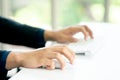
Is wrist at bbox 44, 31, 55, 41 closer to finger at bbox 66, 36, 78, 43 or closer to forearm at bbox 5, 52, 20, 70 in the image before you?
finger at bbox 66, 36, 78, 43

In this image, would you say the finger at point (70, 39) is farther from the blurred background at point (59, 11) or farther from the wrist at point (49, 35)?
the blurred background at point (59, 11)

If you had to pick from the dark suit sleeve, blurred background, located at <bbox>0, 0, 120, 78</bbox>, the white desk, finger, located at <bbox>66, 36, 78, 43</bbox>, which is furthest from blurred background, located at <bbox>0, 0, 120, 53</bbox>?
the white desk

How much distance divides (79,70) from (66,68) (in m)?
0.04

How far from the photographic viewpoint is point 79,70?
0.87 m

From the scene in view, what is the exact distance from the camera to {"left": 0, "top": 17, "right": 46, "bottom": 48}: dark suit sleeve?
53.4 inches

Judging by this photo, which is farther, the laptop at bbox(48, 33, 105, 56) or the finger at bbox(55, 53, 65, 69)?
the laptop at bbox(48, 33, 105, 56)

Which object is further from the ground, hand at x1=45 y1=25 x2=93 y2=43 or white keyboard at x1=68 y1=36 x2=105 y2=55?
hand at x1=45 y1=25 x2=93 y2=43

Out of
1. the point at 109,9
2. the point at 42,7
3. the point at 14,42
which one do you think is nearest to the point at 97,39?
the point at 14,42

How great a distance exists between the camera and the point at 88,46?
106 cm

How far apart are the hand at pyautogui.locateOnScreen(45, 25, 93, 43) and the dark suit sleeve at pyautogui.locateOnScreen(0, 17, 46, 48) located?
0.06m

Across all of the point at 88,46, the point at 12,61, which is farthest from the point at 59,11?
the point at 12,61

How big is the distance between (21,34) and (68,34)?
0.92 feet

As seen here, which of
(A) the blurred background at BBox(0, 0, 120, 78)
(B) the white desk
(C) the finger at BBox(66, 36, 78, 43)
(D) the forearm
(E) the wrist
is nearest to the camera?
(B) the white desk

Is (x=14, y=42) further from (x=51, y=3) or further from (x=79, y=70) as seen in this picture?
(x=51, y=3)
